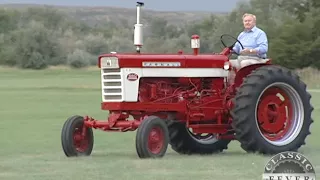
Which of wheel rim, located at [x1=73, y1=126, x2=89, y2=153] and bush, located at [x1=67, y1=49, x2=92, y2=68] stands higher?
wheel rim, located at [x1=73, y1=126, x2=89, y2=153]

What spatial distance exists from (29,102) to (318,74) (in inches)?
1113

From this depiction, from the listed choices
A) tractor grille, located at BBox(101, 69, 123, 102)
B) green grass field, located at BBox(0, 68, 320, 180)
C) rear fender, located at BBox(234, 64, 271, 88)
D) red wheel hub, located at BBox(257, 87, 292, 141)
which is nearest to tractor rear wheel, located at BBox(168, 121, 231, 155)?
green grass field, located at BBox(0, 68, 320, 180)

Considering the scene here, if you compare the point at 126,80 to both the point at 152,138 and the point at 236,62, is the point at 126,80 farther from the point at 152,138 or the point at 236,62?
the point at 236,62

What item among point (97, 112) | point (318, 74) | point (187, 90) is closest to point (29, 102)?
point (97, 112)

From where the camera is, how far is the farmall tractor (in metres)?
12.6

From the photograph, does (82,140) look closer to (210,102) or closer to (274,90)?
A: (210,102)

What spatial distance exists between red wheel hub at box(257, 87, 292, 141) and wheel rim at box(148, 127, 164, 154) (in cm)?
154

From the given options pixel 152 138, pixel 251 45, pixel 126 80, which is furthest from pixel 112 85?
pixel 251 45

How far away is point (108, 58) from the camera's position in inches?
495

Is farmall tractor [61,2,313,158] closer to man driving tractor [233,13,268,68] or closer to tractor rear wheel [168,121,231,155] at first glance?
man driving tractor [233,13,268,68]

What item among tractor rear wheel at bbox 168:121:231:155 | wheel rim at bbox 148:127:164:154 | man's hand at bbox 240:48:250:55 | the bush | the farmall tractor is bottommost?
the bush

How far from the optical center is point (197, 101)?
1317 centimetres

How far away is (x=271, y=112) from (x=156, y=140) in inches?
74.1

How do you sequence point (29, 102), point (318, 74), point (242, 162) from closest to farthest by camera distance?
point (242, 162)
point (29, 102)
point (318, 74)
